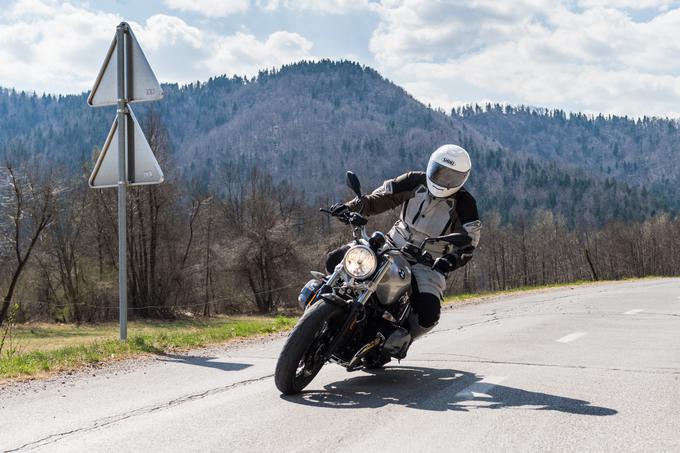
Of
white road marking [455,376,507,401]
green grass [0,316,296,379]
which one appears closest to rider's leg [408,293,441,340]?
white road marking [455,376,507,401]

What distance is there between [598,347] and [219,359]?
4672mm

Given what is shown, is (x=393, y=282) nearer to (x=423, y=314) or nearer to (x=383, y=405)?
(x=423, y=314)

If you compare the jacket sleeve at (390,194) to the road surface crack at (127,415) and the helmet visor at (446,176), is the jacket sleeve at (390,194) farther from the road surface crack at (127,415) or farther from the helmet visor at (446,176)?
the road surface crack at (127,415)

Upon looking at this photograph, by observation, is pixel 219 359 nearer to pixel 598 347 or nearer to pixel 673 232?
pixel 598 347

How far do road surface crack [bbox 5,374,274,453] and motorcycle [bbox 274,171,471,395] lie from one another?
2.40ft

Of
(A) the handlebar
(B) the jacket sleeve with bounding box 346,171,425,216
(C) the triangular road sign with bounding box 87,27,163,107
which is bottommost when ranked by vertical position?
(A) the handlebar

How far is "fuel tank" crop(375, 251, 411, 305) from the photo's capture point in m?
5.52

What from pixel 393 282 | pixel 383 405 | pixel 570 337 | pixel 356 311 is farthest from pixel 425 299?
pixel 570 337

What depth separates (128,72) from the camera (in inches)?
352

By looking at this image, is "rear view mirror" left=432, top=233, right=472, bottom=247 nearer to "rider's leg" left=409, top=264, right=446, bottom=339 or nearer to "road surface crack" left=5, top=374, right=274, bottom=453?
"rider's leg" left=409, top=264, right=446, bottom=339

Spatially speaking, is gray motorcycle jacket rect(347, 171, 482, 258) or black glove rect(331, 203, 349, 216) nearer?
black glove rect(331, 203, 349, 216)

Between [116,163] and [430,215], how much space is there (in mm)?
4626

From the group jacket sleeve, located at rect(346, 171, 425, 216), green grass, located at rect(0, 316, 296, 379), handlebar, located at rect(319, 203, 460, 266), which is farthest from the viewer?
green grass, located at rect(0, 316, 296, 379)

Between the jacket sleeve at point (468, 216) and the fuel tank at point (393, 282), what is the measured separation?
0.73 meters
